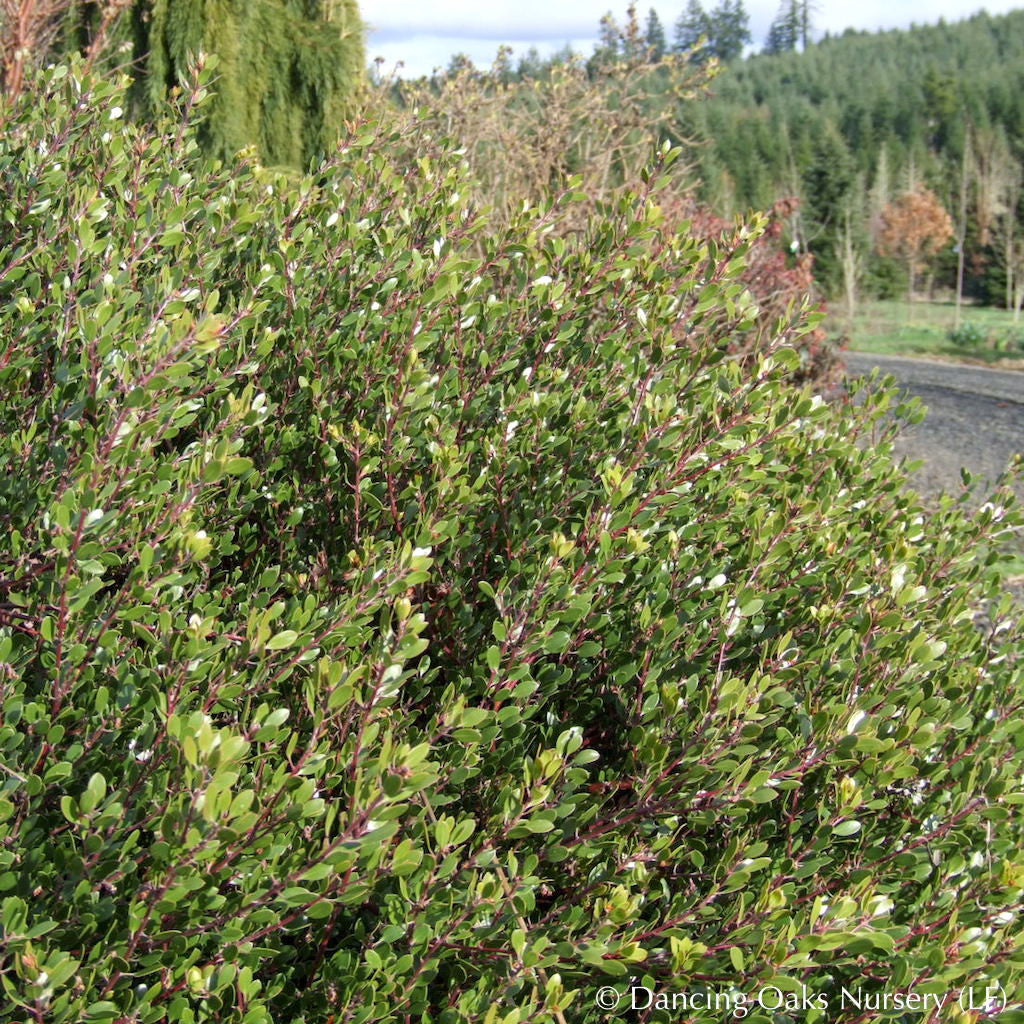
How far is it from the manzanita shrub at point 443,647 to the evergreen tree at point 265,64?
12.4 feet

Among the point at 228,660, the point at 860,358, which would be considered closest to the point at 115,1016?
the point at 228,660

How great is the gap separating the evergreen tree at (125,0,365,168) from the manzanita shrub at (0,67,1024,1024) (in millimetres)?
3793

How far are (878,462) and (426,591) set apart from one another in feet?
5.01

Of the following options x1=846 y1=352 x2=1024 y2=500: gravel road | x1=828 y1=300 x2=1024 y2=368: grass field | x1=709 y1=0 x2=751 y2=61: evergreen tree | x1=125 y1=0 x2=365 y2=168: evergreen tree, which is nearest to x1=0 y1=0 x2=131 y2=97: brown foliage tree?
x1=125 y1=0 x2=365 y2=168: evergreen tree

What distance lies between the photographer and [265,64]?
21.9 ft

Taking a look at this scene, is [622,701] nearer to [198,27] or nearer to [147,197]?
[147,197]

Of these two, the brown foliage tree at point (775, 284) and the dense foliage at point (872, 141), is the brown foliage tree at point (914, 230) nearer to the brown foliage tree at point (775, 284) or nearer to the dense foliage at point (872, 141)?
the dense foliage at point (872, 141)

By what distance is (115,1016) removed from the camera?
1.42 m

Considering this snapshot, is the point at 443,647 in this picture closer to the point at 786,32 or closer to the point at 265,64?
the point at 265,64

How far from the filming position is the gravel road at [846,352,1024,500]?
11.8m

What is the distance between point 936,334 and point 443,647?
38340mm

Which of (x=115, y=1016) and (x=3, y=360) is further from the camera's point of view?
(x=3, y=360)

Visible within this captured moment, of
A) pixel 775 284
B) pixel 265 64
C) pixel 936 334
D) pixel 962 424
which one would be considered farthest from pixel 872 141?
pixel 265 64

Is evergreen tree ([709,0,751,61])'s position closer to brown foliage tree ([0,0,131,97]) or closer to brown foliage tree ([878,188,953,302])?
brown foliage tree ([878,188,953,302])
